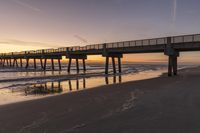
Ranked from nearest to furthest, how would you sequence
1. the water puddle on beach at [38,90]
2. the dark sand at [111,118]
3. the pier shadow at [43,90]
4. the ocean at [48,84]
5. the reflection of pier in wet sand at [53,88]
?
1. the dark sand at [111,118]
2. the water puddle on beach at [38,90]
3. the ocean at [48,84]
4. the pier shadow at [43,90]
5. the reflection of pier in wet sand at [53,88]

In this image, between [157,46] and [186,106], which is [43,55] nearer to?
[157,46]

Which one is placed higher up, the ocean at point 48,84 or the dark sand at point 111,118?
the dark sand at point 111,118

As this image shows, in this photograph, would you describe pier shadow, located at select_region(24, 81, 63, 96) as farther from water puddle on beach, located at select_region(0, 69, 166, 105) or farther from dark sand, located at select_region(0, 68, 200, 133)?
dark sand, located at select_region(0, 68, 200, 133)

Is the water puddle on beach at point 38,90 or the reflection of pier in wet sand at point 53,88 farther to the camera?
the reflection of pier in wet sand at point 53,88

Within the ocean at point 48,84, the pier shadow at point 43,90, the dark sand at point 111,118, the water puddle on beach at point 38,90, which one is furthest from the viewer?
the pier shadow at point 43,90

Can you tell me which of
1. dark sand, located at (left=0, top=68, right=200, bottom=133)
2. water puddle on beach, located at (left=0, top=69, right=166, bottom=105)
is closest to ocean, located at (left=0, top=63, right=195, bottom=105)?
water puddle on beach, located at (left=0, top=69, right=166, bottom=105)

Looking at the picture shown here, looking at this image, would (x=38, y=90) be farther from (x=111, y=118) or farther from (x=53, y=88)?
(x=111, y=118)

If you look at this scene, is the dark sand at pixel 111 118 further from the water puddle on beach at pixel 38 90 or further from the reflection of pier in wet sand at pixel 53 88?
the reflection of pier in wet sand at pixel 53 88

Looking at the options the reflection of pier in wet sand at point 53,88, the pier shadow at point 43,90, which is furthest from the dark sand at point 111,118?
the reflection of pier in wet sand at point 53,88

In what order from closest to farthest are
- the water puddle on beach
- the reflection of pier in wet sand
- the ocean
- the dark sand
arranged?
1. the dark sand
2. the water puddle on beach
3. the ocean
4. the reflection of pier in wet sand

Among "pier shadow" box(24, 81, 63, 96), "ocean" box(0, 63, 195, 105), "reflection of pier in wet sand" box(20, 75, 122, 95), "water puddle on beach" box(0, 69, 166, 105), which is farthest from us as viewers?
"reflection of pier in wet sand" box(20, 75, 122, 95)

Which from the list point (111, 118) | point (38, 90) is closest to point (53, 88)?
point (38, 90)

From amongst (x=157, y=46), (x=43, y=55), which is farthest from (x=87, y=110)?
(x=43, y=55)

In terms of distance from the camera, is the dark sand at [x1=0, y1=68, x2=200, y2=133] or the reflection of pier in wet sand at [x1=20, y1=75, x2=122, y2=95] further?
the reflection of pier in wet sand at [x1=20, y1=75, x2=122, y2=95]
